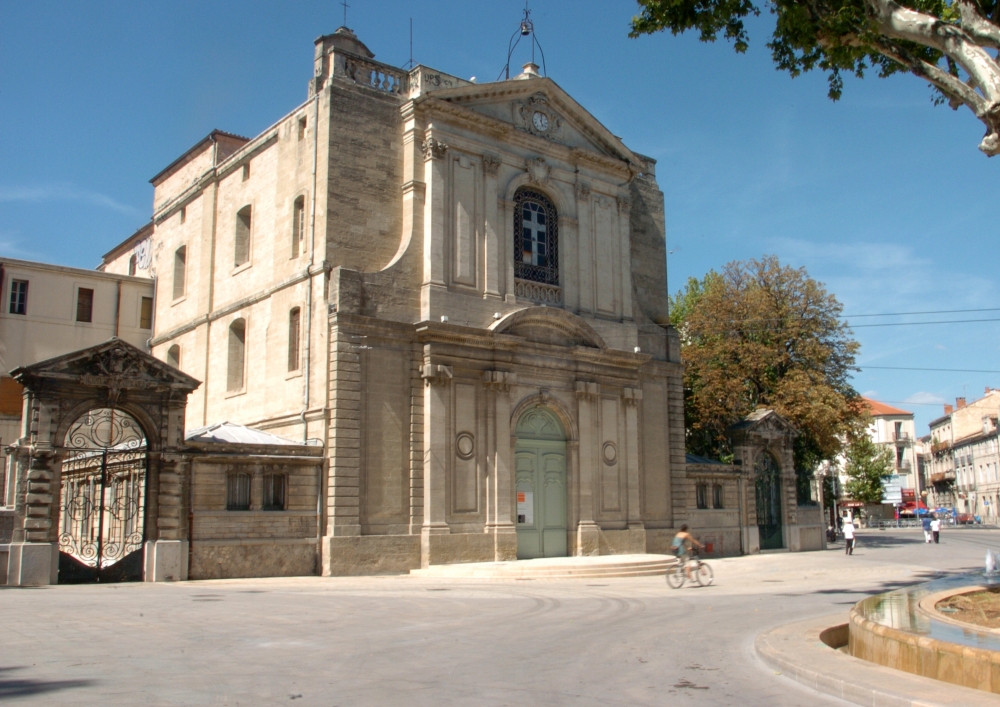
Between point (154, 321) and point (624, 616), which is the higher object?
point (154, 321)

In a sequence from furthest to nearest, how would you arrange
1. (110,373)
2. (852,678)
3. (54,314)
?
(54,314) < (110,373) < (852,678)

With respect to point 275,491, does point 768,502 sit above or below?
below

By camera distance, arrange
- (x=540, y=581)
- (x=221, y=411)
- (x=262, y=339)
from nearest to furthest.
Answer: (x=540, y=581)
(x=262, y=339)
(x=221, y=411)

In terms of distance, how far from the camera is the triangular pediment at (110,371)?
19.5 meters

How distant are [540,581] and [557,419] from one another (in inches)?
262

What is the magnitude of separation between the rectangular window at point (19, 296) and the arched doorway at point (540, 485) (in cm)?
1914

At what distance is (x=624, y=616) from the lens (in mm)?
15234

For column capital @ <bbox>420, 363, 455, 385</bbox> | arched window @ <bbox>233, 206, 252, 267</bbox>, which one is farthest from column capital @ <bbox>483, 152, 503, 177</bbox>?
arched window @ <bbox>233, 206, 252, 267</bbox>

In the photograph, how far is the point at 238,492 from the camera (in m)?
22.4

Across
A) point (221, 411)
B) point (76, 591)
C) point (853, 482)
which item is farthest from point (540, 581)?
point (853, 482)

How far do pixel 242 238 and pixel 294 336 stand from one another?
5.79 metres

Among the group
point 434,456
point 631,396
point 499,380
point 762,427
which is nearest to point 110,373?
point 434,456

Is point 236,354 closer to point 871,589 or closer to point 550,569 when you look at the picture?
point 550,569

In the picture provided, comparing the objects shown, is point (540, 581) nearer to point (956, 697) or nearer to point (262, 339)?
point (262, 339)
